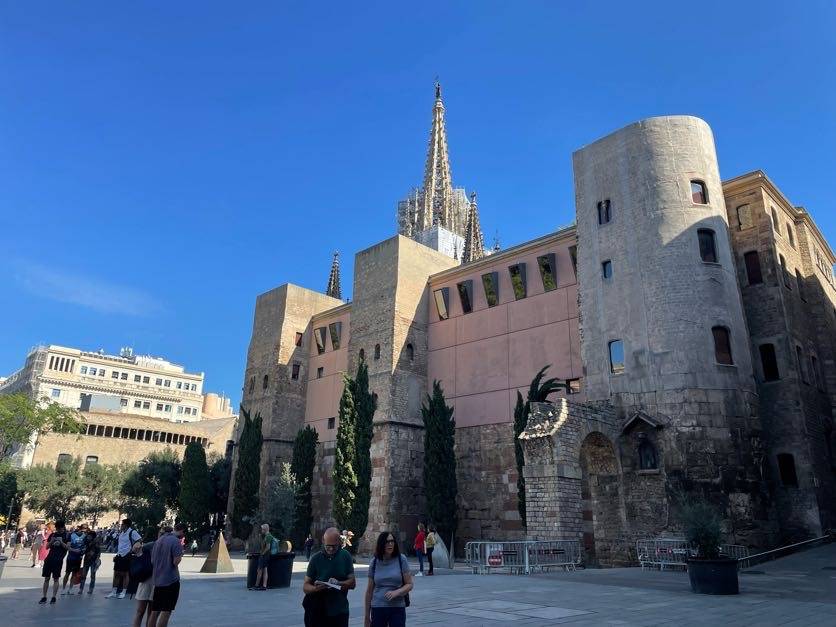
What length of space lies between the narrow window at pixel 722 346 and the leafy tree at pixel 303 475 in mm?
21027

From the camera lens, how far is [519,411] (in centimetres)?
2555

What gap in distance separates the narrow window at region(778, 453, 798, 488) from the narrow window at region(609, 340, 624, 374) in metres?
6.66

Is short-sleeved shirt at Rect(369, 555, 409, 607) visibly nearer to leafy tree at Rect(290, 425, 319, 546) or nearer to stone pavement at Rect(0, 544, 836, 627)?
stone pavement at Rect(0, 544, 836, 627)

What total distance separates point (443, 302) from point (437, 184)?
182 ft

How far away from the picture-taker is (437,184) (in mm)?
85125

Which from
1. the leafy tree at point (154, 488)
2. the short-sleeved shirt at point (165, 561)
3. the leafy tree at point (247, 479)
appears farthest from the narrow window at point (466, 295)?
the short-sleeved shirt at point (165, 561)

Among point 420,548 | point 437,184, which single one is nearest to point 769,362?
point 420,548

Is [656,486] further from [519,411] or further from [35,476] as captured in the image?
[35,476]

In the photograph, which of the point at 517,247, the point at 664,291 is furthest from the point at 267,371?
the point at 664,291

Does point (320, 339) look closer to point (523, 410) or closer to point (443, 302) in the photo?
point (443, 302)

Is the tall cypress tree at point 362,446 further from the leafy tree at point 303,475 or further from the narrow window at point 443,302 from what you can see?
the leafy tree at point 303,475

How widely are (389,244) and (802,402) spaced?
792 inches

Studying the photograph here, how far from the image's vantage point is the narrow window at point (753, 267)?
24.4m

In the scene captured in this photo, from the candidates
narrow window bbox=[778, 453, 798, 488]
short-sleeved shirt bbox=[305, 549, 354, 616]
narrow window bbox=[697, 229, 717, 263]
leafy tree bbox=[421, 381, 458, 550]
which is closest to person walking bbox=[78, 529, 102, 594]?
short-sleeved shirt bbox=[305, 549, 354, 616]
